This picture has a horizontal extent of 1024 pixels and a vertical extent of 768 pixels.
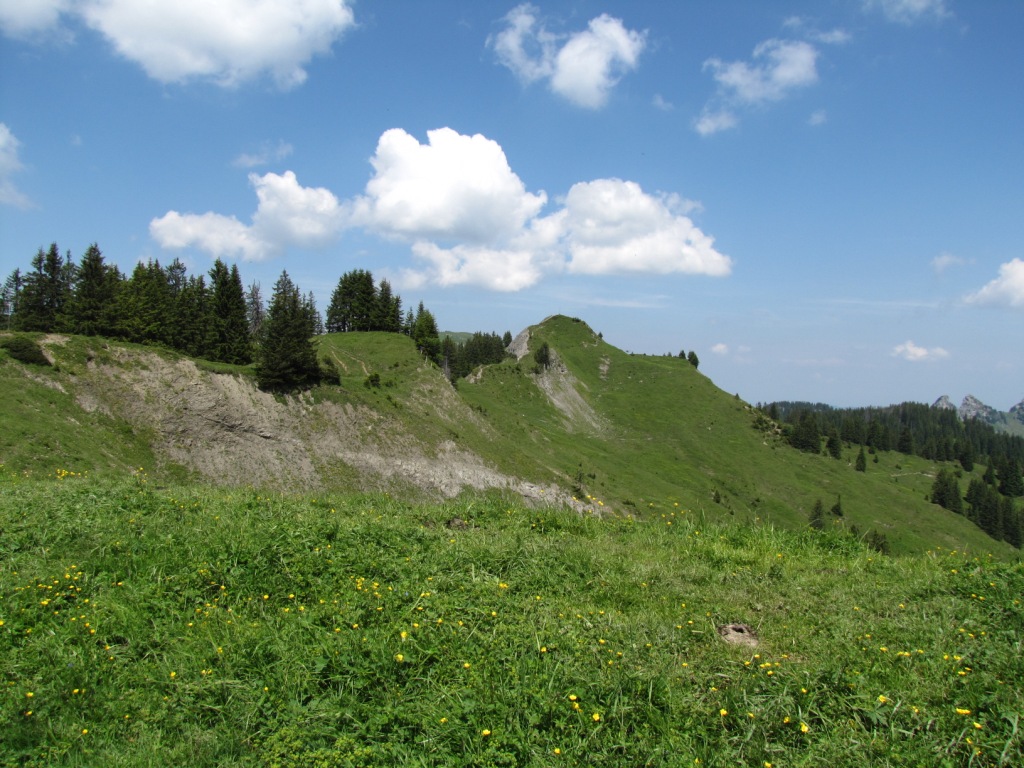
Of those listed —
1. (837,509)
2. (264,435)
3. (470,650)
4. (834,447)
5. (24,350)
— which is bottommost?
(837,509)

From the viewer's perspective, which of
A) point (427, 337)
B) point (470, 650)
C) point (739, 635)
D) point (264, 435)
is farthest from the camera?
point (427, 337)

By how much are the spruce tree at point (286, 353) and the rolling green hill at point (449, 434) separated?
6.34 feet

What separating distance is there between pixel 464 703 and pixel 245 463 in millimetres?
54878

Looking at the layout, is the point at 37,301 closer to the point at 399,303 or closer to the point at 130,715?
the point at 399,303

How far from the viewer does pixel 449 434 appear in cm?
7575

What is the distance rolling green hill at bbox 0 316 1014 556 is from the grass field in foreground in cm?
511

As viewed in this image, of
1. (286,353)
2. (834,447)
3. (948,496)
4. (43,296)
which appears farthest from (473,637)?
(834,447)

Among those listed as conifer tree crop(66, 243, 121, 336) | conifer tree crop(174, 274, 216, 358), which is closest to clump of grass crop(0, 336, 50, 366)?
conifer tree crop(66, 243, 121, 336)

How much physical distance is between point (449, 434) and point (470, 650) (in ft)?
228

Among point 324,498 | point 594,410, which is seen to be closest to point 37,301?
point 324,498

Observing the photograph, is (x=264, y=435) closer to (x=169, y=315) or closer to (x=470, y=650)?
(x=169, y=315)

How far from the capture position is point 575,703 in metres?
5.78

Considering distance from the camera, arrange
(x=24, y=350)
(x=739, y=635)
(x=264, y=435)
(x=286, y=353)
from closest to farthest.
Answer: (x=739, y=635) → (x=24, y=350) → (x=264, y=435) → (x=286, y=353)

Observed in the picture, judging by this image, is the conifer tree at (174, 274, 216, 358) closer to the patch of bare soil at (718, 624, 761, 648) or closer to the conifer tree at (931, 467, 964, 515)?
the patch of bare soil at (718, 624, 761, 648)
